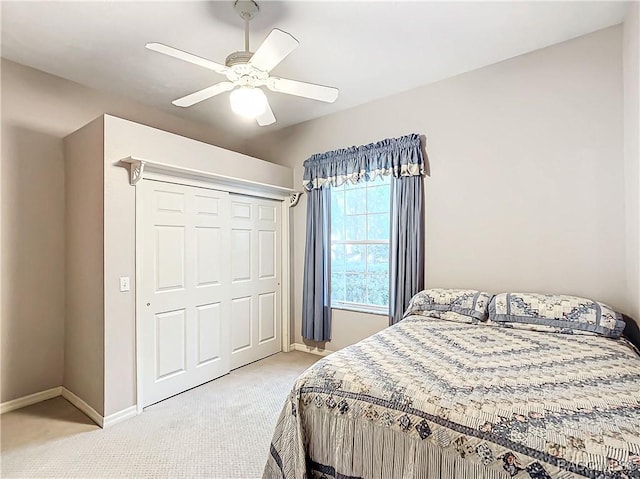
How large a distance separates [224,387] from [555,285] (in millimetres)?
2894

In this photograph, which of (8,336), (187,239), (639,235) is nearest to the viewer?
(639,235)

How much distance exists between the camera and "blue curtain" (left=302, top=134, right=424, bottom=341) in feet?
10.3

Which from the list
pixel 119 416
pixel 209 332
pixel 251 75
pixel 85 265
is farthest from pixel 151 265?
pixel 251 75

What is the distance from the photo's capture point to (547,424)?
1.15 meters

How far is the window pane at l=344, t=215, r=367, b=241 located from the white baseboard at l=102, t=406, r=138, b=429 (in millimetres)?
2489

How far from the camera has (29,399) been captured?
108 inches

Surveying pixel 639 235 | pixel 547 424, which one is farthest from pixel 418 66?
pixel 547 424

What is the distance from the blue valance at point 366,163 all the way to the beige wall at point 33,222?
7.50 ft

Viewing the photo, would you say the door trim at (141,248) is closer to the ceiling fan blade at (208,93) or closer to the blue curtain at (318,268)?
the blue curtain at (318,268)

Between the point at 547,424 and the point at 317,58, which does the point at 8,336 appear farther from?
the point at 547,424

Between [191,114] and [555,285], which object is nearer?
[555,285]

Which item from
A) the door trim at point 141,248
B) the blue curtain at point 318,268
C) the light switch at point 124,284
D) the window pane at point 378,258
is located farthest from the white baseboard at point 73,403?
the window pane at point 378,258

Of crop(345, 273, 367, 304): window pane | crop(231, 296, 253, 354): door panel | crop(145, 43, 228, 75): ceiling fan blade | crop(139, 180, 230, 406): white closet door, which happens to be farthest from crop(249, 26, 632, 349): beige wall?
crop(145, 43, 228, 75): ceiling fan blade

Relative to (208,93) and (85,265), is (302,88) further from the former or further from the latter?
(85,265)
